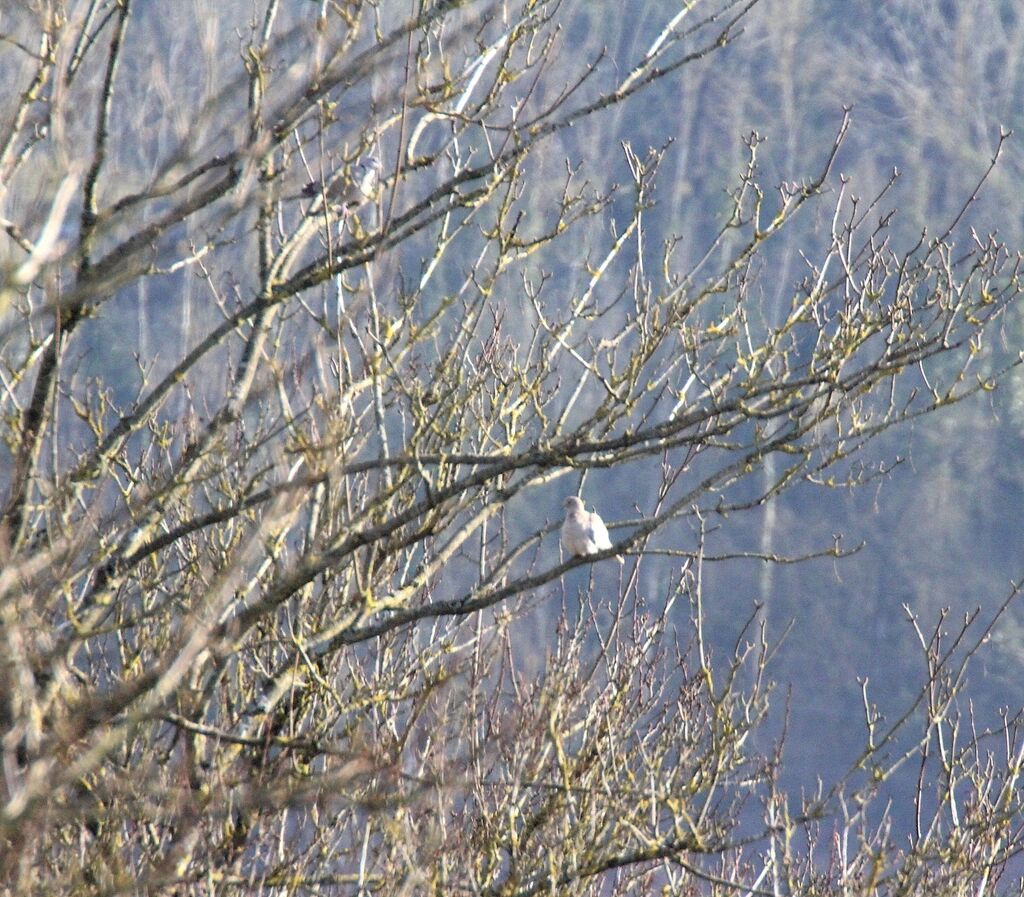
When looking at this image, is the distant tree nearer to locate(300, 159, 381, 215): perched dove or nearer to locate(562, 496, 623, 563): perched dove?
locate(300, 159, 381, 215): perched dove

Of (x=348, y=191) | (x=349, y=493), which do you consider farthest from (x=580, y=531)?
(x=348, y=191)

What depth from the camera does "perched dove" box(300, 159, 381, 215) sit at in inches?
231

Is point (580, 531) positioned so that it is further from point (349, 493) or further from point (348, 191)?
point (348, 191)

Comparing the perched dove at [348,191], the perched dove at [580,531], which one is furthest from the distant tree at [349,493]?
the perched dove at [580,531]

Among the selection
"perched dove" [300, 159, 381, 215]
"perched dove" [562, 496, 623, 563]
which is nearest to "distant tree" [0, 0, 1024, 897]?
"perched dove" [300, 159, 381, 215]

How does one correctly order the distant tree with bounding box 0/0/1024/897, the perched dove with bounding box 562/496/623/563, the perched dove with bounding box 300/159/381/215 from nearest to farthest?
the distant tree with bounding box 0/0/1024/897 < the perched dove with bounding box 300/159/381/215 < the perched dove with bounding box 562/496/623/563

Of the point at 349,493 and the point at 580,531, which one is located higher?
the point at 349,493

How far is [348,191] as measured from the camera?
6156mm

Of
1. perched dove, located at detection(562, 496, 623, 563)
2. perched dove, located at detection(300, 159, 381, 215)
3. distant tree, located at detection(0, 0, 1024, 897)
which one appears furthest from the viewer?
perched dove, located at detection(562, 496, 623, 563)

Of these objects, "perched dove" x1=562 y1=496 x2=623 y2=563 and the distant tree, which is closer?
the distant tree

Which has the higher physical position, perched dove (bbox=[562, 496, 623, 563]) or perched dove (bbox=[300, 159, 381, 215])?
perched dove (bbox=[300, 159, 381, 215])

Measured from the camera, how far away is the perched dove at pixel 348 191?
19.2ft

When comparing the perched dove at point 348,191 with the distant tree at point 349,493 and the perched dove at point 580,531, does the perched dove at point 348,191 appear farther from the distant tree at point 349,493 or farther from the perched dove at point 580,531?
the perched dove at point 580,531

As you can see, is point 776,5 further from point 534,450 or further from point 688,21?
point 534,450
